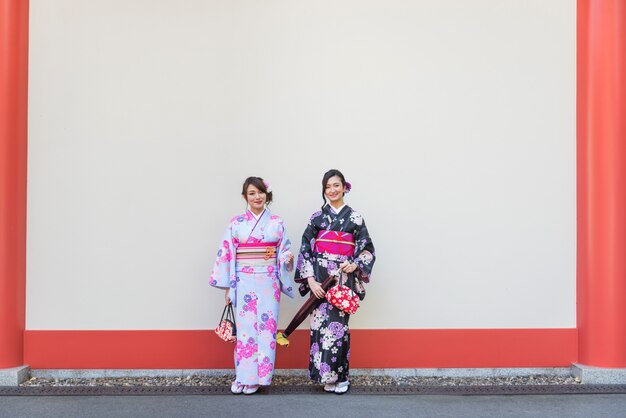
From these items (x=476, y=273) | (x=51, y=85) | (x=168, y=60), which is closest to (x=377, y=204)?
(x=476, y=273)

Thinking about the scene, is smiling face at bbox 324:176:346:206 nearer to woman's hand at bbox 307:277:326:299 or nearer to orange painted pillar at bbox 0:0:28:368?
woman's hand at bbox 307:277:326:299

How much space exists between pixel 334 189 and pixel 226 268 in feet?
3.45

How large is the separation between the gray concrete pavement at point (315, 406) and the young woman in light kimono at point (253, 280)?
0.85ft

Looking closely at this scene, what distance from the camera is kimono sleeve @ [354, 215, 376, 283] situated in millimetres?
4527

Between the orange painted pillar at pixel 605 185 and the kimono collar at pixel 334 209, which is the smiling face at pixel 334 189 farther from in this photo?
the orange painted pillar at pixel 605 185

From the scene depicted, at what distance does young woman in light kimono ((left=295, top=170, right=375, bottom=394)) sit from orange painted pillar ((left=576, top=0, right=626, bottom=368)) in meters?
1.87

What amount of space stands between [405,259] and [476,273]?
24.4 inches

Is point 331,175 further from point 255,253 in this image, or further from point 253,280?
point 253,280

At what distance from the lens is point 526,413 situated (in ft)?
13.4

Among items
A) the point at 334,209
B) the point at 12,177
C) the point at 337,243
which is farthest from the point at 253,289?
the point at 12,177

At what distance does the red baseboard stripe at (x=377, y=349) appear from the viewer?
492cm

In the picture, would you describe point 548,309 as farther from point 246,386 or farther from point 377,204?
point 246,386

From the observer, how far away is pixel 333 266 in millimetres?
4562

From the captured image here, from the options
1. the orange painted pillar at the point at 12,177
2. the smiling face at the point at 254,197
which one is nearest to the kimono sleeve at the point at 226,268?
the smiling face at the point at 254,197
